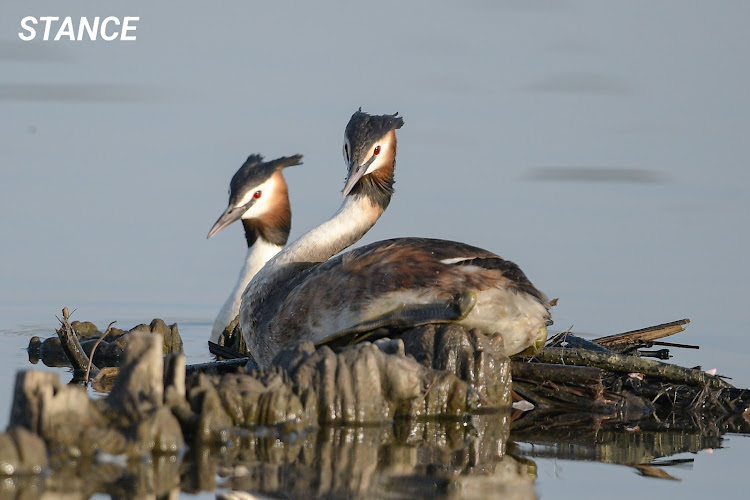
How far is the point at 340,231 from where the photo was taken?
9352mm

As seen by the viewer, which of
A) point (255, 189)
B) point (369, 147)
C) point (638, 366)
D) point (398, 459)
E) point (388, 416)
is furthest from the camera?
point (255, 189)

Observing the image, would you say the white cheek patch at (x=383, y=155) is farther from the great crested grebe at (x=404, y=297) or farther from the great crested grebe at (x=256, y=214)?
the great crested grebe at (x=256, y=214)

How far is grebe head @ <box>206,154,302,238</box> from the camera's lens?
10.9 m

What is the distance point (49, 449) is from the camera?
19.5 ft

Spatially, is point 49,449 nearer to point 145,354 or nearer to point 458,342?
point 145,354

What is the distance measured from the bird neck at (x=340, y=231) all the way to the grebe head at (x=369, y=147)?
0.47ft

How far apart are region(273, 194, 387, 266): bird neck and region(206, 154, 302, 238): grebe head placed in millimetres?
1491

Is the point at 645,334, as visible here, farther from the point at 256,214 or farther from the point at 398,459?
the point at 256,214

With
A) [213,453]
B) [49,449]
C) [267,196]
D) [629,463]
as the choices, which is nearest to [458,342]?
[629,463]

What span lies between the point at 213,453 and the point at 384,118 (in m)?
3.63

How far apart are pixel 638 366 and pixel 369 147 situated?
7.54 feet

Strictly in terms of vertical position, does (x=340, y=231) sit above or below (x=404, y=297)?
above

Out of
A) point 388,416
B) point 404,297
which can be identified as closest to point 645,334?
point 404,297

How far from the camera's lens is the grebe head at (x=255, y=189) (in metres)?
10.9
